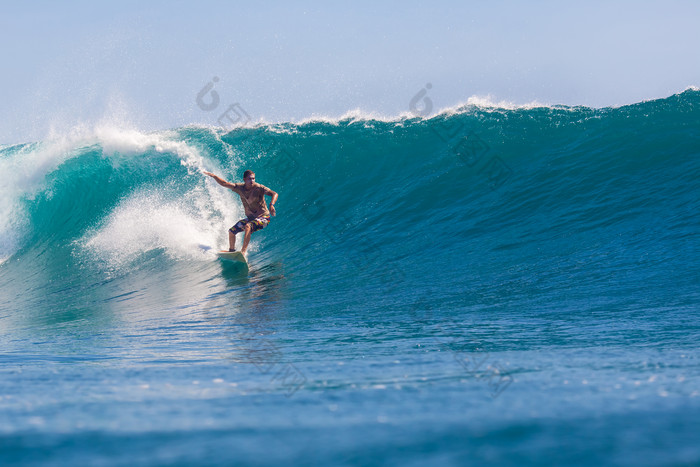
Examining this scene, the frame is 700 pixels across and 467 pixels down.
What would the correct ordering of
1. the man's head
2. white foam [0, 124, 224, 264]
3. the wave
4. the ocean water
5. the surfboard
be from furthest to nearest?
white foam [0, 124, 224, 264] < the man's head < the surfboard < the wave < the ocean water

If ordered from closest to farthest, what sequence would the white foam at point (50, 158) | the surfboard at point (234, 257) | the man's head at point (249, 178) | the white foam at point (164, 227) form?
1. the surfboard at point (234, 257)
2. the man's head at point (249, 178)
3. the white foam at point (164, 227)
4. the white foam at point (50, 158)

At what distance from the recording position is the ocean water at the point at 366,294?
175cm

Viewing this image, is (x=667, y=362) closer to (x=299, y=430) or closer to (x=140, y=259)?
(x=299, y=430)

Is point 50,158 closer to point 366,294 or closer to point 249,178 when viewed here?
point 249,178

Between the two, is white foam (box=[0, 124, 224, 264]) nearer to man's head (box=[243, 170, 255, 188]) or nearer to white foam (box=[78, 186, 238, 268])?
white foam (box=[78, 186, 238, 268])


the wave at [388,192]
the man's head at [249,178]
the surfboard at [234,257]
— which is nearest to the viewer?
the wave at [388,192]

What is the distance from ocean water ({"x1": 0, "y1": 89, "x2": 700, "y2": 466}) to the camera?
1.75m

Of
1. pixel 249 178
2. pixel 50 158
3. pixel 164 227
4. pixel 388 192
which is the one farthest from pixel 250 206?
pixel 50 158

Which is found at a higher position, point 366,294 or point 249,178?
point 249,178

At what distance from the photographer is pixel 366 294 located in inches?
269

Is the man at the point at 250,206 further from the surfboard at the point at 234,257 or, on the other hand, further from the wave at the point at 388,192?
the wave at the point at 388,192

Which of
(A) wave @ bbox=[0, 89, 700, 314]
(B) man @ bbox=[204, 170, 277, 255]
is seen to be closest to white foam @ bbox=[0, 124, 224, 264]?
(A) wave @ bbox=[0, 89, 700, 314]

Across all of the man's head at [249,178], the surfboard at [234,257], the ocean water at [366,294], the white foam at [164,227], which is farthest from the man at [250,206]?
the white foam at [164,227]

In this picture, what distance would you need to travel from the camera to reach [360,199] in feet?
40.3
